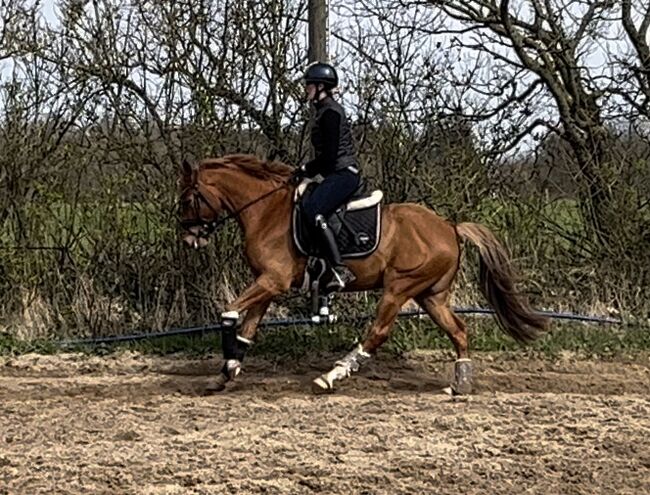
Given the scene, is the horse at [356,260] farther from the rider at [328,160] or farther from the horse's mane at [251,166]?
the rider at [328,160]

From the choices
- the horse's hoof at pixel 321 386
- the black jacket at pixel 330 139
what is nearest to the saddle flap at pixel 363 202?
the black jacket at pixel 330 139

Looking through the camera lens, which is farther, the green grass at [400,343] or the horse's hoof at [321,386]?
the green grass at [400,343]

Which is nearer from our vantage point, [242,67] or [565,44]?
[242,67]

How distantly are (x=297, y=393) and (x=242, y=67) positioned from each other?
4.25m

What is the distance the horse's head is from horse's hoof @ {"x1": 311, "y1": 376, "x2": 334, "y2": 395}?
154 cm

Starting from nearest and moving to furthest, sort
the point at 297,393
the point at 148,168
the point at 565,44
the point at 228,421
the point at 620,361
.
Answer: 1. the point at 228,421
2. the point at 297,393
3. the point at 620,361
4. the point at 148,168
5. the point at 565,44

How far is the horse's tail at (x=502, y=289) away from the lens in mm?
9500

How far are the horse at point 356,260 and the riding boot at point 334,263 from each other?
0.09 m

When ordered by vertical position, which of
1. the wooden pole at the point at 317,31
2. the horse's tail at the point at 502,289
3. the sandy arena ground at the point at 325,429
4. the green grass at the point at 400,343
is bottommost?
the sandy arena ground at the point at 325,429

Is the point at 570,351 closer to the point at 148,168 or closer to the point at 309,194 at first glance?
the point at 309,194

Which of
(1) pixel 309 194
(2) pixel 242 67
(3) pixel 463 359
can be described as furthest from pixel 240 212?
(2) pixel 242 67

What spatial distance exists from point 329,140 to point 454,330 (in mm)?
1914

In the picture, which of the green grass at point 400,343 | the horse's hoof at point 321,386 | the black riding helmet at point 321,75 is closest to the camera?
the black riding helmet at point 321,75

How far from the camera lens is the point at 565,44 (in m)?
13.4
